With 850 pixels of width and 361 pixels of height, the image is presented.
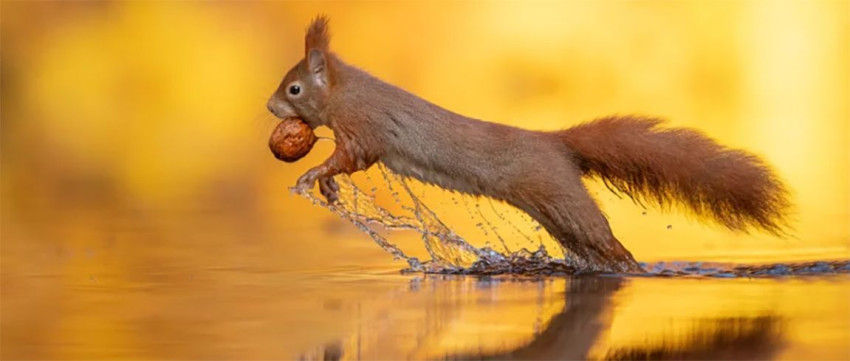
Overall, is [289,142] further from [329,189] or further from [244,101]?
[244,101]

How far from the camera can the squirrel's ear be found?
252 inches

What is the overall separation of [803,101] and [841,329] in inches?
451

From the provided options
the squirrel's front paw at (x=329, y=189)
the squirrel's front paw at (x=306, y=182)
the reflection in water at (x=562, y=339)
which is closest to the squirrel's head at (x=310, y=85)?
the squirrel's front paw at (x=329, y=189)

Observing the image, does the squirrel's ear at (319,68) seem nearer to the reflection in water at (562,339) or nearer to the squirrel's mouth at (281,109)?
the squirrel's mouth at (281,109)

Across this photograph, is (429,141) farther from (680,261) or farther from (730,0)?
(730,0)

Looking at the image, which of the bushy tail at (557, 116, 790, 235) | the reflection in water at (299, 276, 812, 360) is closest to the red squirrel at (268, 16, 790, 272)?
the bushy tail at (557, 116, 790, 235)

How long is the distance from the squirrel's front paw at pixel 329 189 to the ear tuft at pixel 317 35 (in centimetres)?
52

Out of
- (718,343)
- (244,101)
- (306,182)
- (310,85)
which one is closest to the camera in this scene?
(718,343)

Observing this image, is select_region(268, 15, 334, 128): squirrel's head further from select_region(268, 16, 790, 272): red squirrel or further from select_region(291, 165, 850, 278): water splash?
select_region(291, 165, 850, 278): water splash

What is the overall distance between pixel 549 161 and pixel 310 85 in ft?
3.23

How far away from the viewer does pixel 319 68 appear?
21.1 ft

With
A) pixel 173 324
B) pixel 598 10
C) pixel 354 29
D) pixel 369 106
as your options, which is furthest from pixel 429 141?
pixel 598 10

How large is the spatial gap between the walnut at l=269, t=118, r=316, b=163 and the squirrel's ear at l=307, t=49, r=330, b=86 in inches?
7.9

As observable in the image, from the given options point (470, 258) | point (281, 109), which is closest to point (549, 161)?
point (470, 258)
